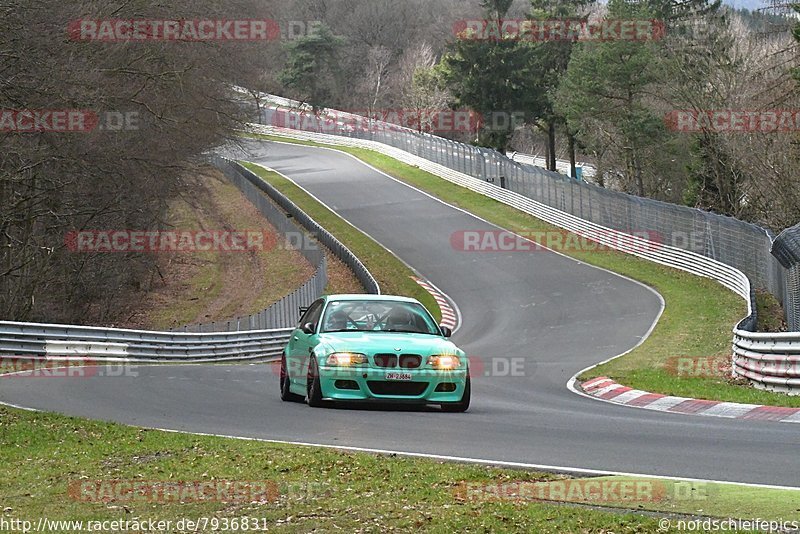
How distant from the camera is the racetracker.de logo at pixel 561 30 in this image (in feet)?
247

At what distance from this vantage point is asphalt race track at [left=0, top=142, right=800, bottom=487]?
1040 centimetres

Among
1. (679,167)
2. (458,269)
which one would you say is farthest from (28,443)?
(679,167)

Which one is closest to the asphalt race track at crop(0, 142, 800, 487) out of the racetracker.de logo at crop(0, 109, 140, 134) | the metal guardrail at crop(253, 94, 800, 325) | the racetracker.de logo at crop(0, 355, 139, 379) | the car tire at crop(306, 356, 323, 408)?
the car tire at crop(306, 356, 323, 408)

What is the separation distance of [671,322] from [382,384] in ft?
74.1

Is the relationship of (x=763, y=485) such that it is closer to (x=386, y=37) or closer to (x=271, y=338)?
(x=271, y=338)

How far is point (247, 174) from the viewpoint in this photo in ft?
242

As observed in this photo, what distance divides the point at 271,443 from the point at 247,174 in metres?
63.5

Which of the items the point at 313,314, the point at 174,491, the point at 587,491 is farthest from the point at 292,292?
the point at 587,491

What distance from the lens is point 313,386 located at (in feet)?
48.4

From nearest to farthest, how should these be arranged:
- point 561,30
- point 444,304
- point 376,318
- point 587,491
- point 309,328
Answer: point 587,491 → point 309,328 → point 376,318 → point 444,304 → point 561,30

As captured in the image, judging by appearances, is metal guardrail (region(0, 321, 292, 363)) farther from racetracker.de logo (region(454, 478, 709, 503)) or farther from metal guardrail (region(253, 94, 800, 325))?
racetracker.de logo (region(454, 478, 709, 503))

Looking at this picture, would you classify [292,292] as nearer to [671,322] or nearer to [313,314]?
[671,322]

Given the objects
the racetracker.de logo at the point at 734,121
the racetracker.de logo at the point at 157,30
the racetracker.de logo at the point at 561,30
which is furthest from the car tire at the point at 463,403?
the racetracker.de logo at the point at 561,30

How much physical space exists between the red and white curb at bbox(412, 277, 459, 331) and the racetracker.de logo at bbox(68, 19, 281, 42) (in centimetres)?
1146
